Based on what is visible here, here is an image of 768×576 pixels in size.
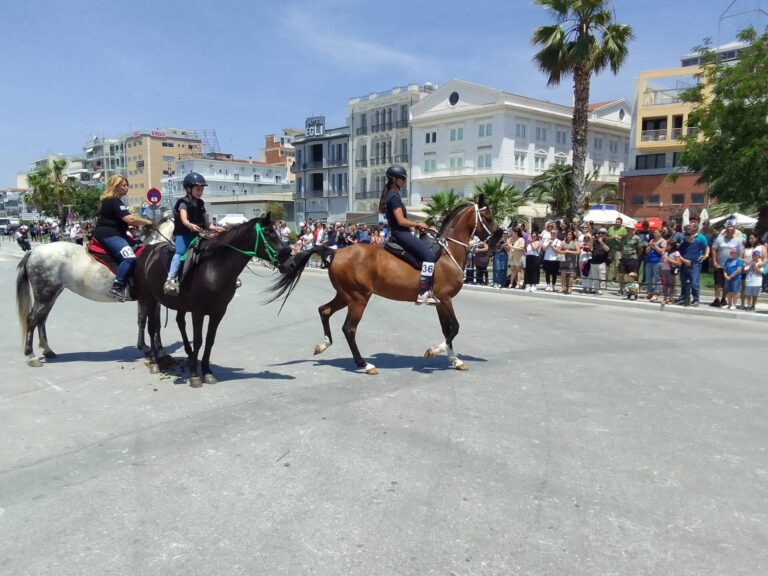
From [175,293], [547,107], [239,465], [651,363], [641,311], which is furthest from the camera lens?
[547,107]

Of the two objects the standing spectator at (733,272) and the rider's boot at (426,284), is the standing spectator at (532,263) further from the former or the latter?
the rider's boot at (426,284)

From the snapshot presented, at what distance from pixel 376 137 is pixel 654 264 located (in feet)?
169

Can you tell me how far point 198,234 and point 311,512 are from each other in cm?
416

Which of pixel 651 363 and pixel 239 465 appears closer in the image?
pixel 239 465

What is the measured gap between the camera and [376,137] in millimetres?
64188

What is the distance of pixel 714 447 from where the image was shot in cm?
513

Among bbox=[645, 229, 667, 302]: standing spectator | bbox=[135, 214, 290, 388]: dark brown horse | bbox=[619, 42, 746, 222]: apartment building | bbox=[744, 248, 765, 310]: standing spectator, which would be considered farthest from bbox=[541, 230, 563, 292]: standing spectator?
bbox=[619, 42, 746, 222]: apartment building

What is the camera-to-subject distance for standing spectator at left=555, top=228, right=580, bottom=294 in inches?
676

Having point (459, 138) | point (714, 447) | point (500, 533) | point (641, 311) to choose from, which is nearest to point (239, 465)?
point (500, 533)

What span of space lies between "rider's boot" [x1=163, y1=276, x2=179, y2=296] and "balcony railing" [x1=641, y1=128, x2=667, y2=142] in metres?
49.6

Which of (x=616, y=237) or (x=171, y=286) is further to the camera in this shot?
(x=616, y=237)

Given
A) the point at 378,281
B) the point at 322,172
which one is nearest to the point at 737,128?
the point at 378,281

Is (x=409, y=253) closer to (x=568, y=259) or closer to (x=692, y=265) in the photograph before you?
(x=692, y=265)

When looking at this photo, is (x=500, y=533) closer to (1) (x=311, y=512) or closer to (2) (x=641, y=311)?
(1) (x=311, y=512)
